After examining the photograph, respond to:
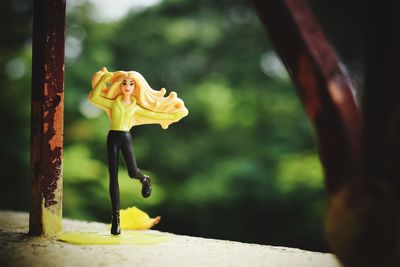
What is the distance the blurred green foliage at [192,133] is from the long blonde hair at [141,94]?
12.2ft

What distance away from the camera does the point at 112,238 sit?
6.61 feet

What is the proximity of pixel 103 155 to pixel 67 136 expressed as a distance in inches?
20.0

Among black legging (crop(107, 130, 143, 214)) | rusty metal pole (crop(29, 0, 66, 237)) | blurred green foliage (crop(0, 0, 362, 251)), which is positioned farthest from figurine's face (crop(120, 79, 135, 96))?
blurred green foliage (crop(0, 0, 362, 251))

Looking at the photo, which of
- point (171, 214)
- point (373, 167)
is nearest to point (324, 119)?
point (373, 167)

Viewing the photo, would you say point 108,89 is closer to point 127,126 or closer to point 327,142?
point 127,126

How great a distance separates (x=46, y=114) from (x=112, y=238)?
586 millimetres

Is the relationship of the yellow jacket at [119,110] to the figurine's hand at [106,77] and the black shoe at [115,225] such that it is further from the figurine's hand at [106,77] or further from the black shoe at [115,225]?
the black shoe at [115,225]

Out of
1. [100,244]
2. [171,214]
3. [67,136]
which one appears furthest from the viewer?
[171,214]

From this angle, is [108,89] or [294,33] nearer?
[294,33]

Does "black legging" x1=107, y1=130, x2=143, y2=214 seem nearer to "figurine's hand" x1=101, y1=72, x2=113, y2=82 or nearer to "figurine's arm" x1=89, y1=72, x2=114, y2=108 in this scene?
"figurine's arm" x1=89, y1=72, x2=114, y2=108

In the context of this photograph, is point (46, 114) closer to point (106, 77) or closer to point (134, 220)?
point (106, 77)

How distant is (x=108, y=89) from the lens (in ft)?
6.87

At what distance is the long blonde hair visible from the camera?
209cm

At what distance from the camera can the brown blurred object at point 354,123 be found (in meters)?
1.24
